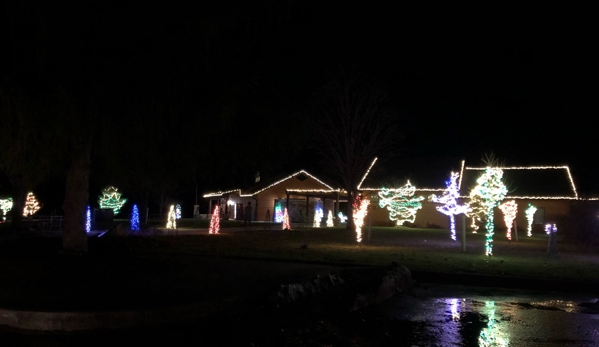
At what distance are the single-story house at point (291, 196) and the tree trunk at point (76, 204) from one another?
3299 centimetres

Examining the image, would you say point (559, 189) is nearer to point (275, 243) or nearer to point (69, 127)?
point (275, 243)

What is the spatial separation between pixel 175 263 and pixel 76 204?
3.58m

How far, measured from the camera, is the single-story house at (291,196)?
51062 millimetres

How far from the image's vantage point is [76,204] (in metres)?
16.6

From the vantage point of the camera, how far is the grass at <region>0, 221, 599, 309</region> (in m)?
10.6

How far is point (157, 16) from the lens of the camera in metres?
14.5

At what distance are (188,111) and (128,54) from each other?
2018 mm

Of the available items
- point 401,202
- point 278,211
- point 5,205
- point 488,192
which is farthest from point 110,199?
point 488,192

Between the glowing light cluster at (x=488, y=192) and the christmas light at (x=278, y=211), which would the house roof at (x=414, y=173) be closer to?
the christmas light at (x=278, y=211)

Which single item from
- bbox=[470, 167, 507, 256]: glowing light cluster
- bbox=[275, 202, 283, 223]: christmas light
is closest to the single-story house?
bbox=[275, 202, 283, 223]: christmas light

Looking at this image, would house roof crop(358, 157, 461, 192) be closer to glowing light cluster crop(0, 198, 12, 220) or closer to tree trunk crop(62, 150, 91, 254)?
glowing light cluster crop(0, 198, 12, 220)

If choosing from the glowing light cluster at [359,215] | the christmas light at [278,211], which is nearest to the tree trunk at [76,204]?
the glowing light cluster at [359,215]

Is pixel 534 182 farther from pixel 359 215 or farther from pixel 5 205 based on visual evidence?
pixel 5 205

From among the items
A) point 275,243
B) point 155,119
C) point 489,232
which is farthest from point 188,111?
point 489,232
